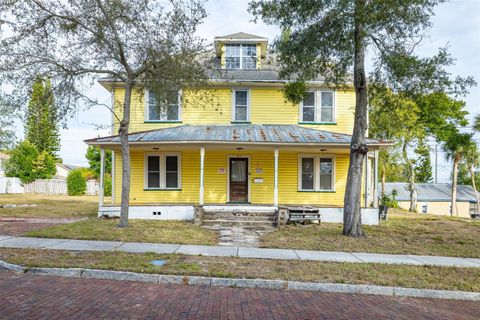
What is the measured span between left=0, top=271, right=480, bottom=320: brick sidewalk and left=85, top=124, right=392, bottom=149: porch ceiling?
8634mm

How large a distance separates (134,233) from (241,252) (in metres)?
3.80

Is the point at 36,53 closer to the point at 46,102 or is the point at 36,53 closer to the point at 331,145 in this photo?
the point at 46,102

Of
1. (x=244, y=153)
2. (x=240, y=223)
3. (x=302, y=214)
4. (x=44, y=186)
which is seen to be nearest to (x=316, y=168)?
(x=244, y=153)

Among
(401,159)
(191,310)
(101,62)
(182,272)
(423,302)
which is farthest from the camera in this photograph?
A: (401,159)

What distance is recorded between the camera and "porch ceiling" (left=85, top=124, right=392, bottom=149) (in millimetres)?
14516

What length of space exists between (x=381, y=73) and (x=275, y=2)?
4179 mm

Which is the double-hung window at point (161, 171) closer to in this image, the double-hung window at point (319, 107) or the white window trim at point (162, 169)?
the white window trim at point (162, 169)

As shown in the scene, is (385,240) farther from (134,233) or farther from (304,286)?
(134,233)

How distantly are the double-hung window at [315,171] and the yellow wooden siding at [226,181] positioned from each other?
0.79ft

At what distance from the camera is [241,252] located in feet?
29.2

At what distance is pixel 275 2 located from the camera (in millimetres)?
11203

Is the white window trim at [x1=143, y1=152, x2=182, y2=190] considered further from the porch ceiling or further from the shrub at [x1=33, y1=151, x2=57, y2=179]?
the shrub at [x1=33, y1=151, x2=57, y2=179]

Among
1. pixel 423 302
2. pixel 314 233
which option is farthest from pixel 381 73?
pixel 423 302

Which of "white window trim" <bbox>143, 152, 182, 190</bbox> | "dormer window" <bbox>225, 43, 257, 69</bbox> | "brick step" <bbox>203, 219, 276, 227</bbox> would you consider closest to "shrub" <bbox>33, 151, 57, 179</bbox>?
"white window trim" <bbox>143, 152, 182, 190</bbox>
